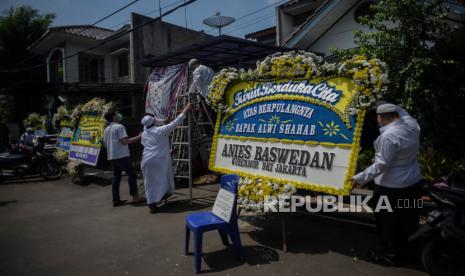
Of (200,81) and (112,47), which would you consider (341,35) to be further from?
(112,47)

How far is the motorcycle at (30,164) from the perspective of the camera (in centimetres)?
1073

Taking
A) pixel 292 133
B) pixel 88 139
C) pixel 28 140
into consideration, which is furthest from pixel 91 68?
pixel 292 133

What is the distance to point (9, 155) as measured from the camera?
10945mm

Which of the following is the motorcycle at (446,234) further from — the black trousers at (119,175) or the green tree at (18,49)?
the green tree at (18,49)

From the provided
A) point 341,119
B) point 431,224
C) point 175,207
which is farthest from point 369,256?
point 175,207

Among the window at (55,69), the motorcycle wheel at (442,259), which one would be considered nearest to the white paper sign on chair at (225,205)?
the motorcycle wheel at (442,259)

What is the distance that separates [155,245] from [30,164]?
8437 millimetres

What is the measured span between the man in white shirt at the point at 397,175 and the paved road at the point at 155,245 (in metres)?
0.36

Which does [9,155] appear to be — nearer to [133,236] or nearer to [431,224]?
[133,236]

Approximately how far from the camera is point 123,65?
63.4 feet

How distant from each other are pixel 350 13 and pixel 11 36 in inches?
887

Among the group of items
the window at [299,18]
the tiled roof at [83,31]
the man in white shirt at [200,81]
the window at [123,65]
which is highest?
the tiled roof at [83,31]

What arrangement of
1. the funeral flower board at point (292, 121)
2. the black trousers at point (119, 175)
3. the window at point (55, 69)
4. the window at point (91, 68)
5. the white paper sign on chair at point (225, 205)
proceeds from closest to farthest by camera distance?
the funeral flower board at point (292, 121) < the white paper sign on chair at point (225, 205) < the black trousers at point (119, 175) < the window at point (91, 68) < the window at point (55, 69)

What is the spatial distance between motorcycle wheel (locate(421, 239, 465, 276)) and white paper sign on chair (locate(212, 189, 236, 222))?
2.05 m
